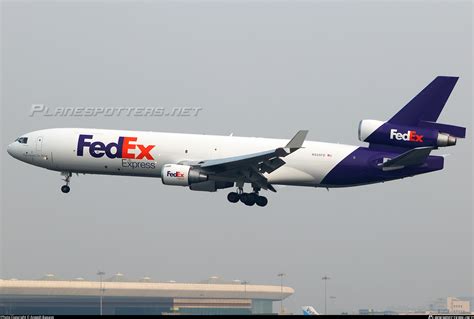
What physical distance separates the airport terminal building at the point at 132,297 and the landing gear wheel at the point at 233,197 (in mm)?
22634

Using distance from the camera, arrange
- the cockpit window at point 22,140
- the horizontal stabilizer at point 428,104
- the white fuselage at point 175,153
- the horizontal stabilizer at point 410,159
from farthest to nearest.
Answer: the cockpit window at point 22,140 < the horizontal stabilizer at point 428,104 < the white fuselage at point 175,153 < the horizontal stabilizer at point 410,159

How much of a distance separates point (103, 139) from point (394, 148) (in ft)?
67.7

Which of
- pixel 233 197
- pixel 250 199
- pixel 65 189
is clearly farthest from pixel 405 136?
pixel 65 189

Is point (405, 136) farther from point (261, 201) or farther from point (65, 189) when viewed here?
point (65, 189)

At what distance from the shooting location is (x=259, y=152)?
217ft

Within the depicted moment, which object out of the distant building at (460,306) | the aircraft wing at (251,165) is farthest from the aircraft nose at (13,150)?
the distant building at (460,306)

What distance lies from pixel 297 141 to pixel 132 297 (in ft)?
145

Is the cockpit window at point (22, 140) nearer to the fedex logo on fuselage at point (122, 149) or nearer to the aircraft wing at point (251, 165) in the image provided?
the fedex logo on fuselage at point (122, 149)

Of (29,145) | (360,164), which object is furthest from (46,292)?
(360,164)

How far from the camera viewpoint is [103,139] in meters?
67.1

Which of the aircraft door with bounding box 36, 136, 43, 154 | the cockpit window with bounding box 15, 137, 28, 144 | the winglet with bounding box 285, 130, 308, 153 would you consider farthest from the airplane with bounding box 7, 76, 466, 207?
the winglet with bounding box 285, 130, 308, 153

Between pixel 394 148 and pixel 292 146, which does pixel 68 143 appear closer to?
pixel 292 146

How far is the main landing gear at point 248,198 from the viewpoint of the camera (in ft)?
227

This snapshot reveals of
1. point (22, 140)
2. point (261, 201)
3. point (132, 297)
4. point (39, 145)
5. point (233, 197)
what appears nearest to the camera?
point (39, 145)
